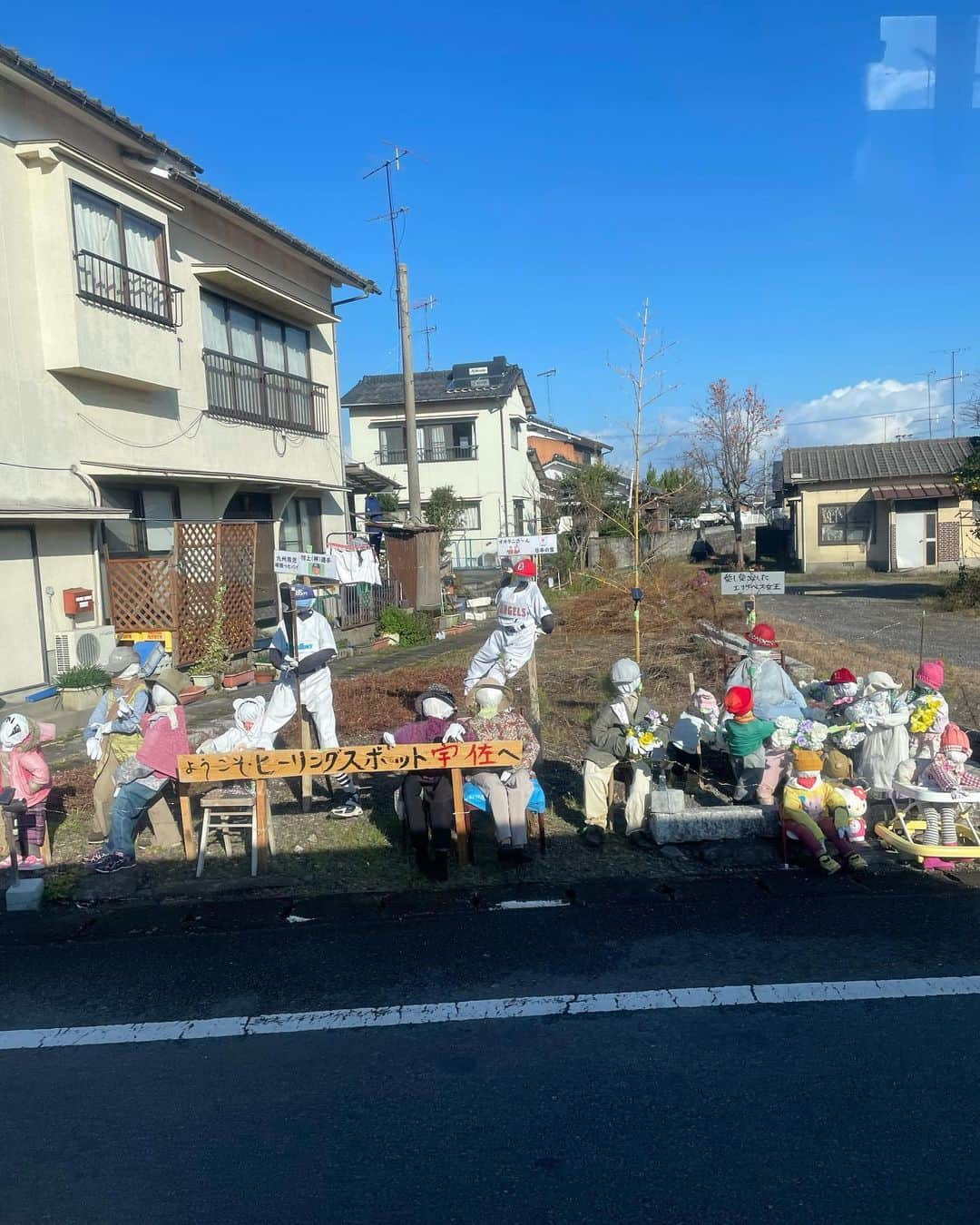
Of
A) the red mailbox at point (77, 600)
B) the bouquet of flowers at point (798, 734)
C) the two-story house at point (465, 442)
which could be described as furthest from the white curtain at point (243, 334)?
the two-story house at point (465, 442)

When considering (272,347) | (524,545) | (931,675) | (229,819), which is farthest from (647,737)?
(272,347)

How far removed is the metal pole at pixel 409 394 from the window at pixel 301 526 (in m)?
2.82

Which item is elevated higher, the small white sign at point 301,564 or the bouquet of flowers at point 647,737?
the small white sign at point 301,564

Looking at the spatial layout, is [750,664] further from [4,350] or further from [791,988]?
[4,350]

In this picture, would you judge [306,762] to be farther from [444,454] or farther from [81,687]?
[444,454]

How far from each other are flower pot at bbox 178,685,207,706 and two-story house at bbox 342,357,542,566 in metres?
20.7

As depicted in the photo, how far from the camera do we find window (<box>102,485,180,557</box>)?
490 inches

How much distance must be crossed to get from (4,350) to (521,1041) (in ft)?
32.4

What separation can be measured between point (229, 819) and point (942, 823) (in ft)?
15.1

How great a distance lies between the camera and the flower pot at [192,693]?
37.5 ft

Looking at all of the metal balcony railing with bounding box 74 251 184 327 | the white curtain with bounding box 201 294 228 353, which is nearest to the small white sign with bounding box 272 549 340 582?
the metal balcony railing with bounding box 74 251 184 327

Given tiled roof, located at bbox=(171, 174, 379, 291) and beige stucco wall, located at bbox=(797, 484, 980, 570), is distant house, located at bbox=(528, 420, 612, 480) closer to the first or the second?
beige stucco wall, located at bbox=(797, 484, 980, 570)

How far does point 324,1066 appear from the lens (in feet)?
12.1

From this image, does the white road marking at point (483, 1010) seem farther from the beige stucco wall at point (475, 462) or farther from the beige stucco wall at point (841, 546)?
the beige stucco wall at point (841, 546)
